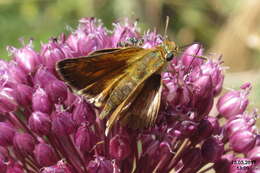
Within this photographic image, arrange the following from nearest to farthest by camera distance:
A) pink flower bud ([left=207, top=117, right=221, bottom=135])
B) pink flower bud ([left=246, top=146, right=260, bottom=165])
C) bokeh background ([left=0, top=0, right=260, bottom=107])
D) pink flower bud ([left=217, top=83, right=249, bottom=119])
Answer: pink flower bud ([left=207, top=117, right=221, bottom=135])
pink flower bud ([left=246, top=146, right=260, bottom=165])
pink flower bud ([left=217, top=83, right=249, bottom=119])
bokeh background ([left=0, top=0, right=260, bottom=107])

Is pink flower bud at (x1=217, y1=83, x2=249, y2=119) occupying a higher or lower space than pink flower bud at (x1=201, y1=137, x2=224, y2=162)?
higher

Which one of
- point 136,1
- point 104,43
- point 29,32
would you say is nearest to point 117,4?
point 136,1

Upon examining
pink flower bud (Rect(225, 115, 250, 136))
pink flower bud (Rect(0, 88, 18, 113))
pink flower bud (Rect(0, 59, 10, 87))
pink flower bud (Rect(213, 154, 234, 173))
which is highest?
pink flower bud (Rect(0, 59, 10, 87))

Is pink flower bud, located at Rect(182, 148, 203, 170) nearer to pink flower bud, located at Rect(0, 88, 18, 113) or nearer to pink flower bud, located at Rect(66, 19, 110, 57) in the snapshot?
pink flower bud, located at Rect(66, 19, 110, 57)

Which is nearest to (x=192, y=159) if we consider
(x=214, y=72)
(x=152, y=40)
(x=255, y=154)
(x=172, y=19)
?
(x=255, y=154)

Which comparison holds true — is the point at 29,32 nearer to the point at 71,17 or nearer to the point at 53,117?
the point at 71,17

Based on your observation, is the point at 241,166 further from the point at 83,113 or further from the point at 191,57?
the point at 83,113

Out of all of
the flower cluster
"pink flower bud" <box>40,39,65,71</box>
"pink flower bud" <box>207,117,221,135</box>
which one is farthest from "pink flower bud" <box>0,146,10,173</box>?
"pink flower bud" <box>207,117,221,135</box>

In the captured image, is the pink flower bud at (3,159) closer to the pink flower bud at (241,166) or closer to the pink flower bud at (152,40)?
the pink flower bud at (152,40)
